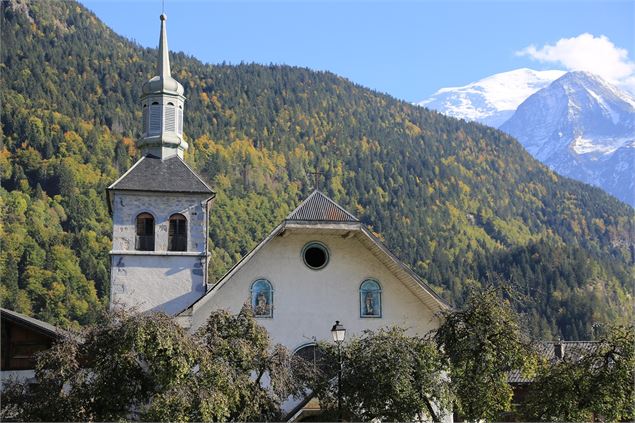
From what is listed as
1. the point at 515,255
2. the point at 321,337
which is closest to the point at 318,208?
the point at 321,337

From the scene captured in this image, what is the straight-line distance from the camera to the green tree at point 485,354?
27859mm

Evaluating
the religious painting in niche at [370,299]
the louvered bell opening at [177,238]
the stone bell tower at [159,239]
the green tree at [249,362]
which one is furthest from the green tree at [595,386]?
the louvered bell opening at [177,238]

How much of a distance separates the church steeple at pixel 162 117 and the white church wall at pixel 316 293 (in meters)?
10.5

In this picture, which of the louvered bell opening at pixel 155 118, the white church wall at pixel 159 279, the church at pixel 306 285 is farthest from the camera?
the louvered bell opening at pixel 155 118

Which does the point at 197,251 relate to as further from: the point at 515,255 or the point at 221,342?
the point at 515,255

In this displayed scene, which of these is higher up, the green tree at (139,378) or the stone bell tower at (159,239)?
the stone bell tower at (159,239)

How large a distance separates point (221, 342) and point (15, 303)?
98.7 metres

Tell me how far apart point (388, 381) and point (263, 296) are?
888 centimetres

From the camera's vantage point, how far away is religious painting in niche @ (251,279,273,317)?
3484 centimetres

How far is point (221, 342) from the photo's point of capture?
27625mm

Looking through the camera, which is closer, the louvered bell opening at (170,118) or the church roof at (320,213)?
the church roof at (320,213)

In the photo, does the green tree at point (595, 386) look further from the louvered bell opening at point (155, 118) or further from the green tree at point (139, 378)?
the louvered bell opening at point (155, 118)

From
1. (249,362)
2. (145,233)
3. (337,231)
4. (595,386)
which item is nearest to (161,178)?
(145,233)

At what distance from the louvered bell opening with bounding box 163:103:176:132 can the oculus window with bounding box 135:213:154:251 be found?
543cm
